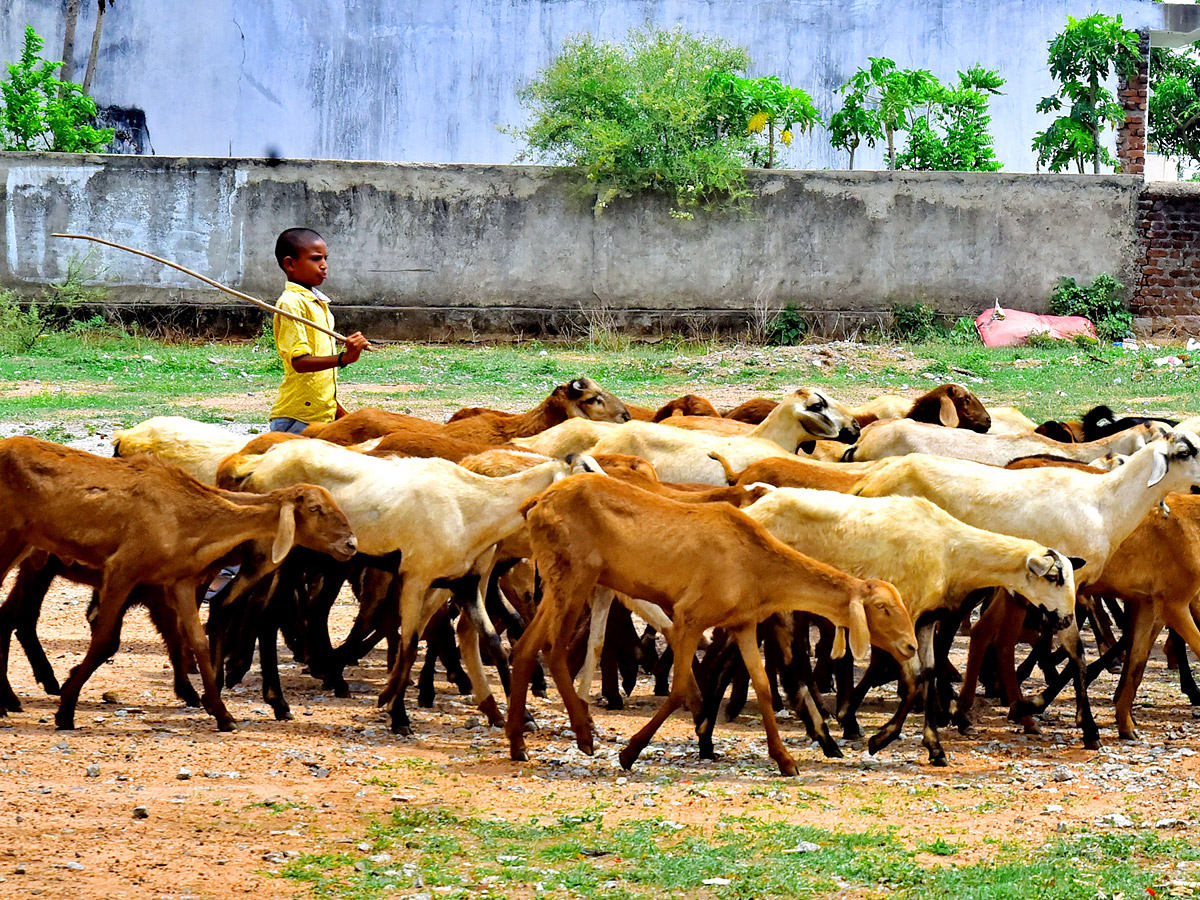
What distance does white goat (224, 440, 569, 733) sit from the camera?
7.11 m

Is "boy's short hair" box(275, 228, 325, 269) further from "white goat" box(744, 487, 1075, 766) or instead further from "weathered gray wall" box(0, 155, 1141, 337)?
"weathered gray wall" box(0, 155, 1141, 337)

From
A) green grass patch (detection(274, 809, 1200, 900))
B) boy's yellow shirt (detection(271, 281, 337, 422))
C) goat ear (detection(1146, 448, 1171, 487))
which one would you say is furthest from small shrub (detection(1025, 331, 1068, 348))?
green grass patch (detection(274, 809, 1200, 900))

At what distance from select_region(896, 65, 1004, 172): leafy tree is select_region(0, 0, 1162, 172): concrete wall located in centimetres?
201

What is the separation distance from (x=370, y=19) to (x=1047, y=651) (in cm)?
2151

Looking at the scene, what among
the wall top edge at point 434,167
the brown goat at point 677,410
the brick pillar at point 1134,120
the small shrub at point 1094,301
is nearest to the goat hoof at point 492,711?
the brown goat at point 677,410

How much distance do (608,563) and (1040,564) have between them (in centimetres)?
189

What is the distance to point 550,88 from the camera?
2266 centimetres

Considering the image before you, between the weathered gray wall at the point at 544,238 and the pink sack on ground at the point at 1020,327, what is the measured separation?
0.62 meters

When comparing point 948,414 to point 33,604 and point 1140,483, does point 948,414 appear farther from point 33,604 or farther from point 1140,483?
point 33,604

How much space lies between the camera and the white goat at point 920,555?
679 centimetres

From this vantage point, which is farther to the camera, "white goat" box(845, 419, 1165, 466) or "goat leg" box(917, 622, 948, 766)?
"white goat" box(845, 419, 1165, 466)

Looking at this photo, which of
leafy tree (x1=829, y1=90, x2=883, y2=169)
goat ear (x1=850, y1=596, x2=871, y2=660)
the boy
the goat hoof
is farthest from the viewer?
leafy tree (x1=829, y1=90, x2=883, y2=169)

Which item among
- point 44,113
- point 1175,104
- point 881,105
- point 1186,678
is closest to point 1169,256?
point 881,105

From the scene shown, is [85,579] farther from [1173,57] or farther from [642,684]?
[1173,57]
